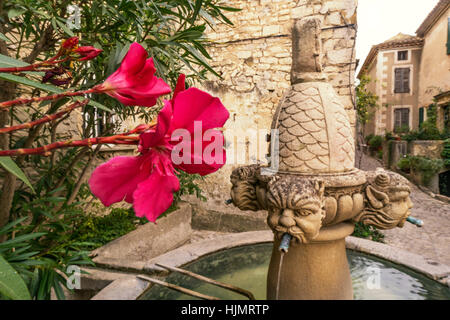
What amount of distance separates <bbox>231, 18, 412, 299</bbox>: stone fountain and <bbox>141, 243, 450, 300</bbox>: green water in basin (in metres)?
0.53

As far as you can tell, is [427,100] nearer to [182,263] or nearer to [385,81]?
[385,81]

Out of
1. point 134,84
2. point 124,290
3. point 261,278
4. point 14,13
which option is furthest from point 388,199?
point 14,13

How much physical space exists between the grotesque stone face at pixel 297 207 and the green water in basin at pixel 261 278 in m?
1.08

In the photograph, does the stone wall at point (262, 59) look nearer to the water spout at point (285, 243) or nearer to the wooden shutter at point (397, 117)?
the water spout at point (285, 243)

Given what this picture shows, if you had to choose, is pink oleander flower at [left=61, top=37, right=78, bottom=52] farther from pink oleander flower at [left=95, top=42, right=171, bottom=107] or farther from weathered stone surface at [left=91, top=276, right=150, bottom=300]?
weathered stone surface at [left=91, top=276, right=150, bottom=300]

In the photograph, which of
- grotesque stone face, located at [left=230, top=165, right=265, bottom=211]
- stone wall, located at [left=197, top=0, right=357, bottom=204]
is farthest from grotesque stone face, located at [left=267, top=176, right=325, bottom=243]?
stone wall, located at [left=197, top=0, right=357, bottom=204]

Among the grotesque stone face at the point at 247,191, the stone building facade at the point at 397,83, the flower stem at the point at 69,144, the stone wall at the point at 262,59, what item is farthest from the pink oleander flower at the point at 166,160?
the stone building facade at the point at 397,83

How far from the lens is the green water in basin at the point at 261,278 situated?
74.0 inches

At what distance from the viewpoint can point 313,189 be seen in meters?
1.22

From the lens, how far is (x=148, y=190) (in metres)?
0.32

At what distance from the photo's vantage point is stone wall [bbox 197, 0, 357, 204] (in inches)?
156

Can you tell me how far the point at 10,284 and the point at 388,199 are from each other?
1626 millimetres

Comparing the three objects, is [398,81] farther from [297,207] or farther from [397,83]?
[297,207]

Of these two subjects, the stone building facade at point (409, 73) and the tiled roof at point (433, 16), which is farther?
the stone building facade at point (409, 73)
